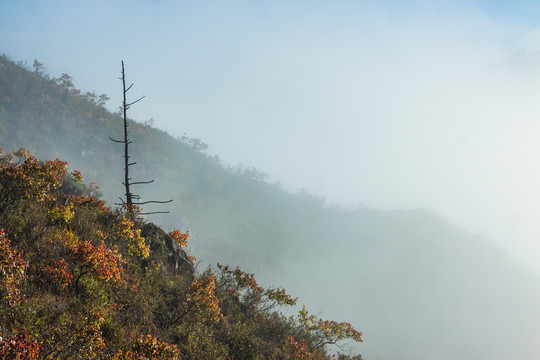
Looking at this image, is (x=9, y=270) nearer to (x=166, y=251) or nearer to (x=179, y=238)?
(x=166, y=251)

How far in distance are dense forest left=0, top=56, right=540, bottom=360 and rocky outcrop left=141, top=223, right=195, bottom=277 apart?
0.45 meters

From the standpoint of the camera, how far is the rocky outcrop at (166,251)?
9.91m

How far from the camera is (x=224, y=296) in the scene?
1023cm

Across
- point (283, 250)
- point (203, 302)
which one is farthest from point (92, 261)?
point (283, 250)

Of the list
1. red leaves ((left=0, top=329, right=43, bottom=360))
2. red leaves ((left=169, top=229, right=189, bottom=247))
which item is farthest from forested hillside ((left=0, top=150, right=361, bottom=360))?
red leaves ((left=169, top=229, right=189, bottom=247))

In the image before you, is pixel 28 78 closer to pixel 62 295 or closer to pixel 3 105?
pixel 3 105

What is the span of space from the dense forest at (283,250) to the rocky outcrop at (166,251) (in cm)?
45

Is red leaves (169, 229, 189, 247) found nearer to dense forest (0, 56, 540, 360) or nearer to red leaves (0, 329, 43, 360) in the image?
dense forest (0, 56, 540, 360)

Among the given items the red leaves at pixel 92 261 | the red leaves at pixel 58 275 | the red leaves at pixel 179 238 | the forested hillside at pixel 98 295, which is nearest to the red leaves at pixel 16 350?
the forested hillside at pixel 98 295

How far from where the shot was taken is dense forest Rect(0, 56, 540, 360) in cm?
930

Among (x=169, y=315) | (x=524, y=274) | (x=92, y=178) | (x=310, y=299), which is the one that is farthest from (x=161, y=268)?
(x=524, y=274)

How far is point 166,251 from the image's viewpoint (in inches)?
410

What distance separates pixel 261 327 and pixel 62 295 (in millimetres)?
6311

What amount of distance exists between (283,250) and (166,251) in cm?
10668
